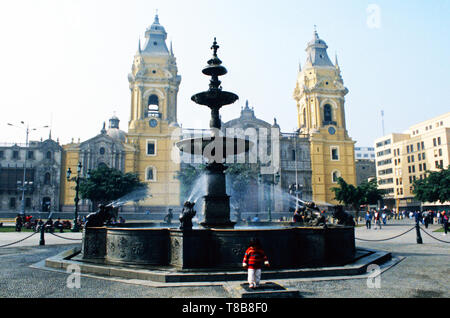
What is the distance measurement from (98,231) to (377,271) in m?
6.41

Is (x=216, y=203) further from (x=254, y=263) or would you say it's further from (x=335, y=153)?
(x=335, y=153)

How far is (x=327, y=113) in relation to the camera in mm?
50688

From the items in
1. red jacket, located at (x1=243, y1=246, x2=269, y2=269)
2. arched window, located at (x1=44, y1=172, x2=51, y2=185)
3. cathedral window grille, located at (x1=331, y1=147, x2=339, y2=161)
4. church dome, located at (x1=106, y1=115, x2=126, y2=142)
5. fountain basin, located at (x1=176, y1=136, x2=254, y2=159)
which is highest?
church dome, located at (x1=106, y1=115, x2=126, y2=142)

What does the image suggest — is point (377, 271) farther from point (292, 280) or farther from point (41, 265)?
point (41, 265)

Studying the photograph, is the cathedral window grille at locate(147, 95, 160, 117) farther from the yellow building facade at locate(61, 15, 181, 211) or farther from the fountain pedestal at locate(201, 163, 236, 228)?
the fountain pedestal at locate(201, 163, 236, 228)

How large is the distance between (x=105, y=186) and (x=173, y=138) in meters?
12.2

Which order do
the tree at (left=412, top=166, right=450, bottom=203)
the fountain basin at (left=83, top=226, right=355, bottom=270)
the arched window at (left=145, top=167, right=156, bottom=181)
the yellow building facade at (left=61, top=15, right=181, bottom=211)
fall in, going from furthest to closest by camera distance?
the arched window at (left=145, top=167, right=156, bottom=181), the yellow building facade at (left=61, top=15, right=181, bottom=211), the tree at (left=412, top=166, right=450, bottom=203), the fountain basin at (left=83, top=226, right=355, bottom=270)

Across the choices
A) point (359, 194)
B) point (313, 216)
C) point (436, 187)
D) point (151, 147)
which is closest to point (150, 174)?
point (151, 147)

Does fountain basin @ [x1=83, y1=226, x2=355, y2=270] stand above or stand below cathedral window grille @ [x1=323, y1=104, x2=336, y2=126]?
below

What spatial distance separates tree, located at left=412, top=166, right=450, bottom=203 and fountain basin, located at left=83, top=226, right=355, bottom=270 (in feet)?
94.0

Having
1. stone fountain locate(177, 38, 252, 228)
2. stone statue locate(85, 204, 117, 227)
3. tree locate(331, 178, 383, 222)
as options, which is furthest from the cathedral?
stone statue locate(85, 204, 117, 227)

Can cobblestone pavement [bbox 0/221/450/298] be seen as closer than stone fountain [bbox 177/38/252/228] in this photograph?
Yes

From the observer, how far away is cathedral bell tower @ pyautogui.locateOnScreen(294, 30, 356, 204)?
161ft
